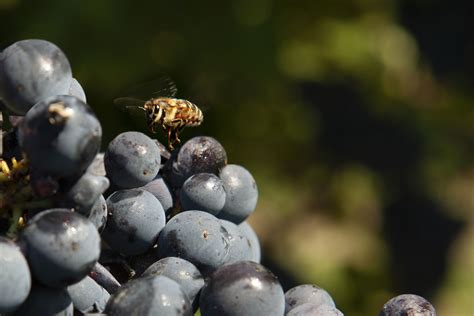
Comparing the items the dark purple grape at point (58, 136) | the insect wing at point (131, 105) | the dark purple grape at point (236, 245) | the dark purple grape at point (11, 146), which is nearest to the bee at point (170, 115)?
the insect wing at point (131, 105)

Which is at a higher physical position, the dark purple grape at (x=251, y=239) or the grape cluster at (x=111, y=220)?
the dark purple grape at (x=251, y=239)

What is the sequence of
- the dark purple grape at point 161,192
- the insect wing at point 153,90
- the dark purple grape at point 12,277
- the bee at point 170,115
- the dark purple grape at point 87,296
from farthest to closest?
the insect wing at point 153,90, the bee at point 170,115, the dark purple grape at point 161,192, the dark purple grape at point 87,296, the dark purple grape at point 12,277

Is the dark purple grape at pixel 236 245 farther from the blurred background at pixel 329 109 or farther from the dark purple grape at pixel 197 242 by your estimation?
the blurred background at pixel 329 109

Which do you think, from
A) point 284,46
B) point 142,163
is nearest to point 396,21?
point 284,46

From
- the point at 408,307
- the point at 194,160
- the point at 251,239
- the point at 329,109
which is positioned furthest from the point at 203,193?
the point at 329,109

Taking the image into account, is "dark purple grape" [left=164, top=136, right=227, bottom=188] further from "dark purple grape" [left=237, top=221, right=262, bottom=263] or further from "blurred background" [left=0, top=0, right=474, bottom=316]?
"blurred background" [left=0, top=0, right=474, bottom=316]

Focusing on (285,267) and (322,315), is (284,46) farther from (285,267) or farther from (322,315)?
(322,315)
